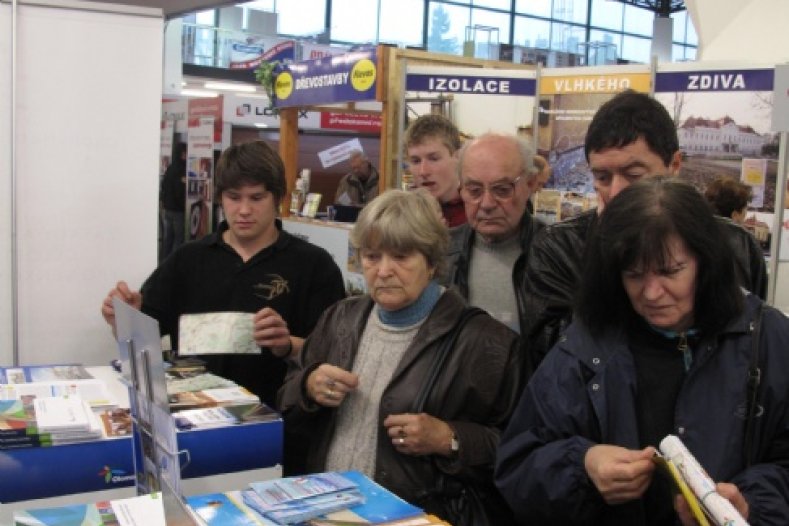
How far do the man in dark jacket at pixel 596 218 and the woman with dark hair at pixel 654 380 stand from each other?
294 millimetres

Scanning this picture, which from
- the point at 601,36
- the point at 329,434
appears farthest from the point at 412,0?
the point at 329,434

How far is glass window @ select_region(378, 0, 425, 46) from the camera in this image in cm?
2205

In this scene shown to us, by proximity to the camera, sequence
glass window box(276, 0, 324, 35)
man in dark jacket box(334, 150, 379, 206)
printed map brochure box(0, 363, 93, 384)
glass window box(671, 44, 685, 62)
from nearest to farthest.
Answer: printed map brochure box(0, 363, 93, 384) → man in dark jacket box(334, 150, 379, 206) → glass window box(276, 0, 324, 35) → glass window box(671, 44, 685, 62)

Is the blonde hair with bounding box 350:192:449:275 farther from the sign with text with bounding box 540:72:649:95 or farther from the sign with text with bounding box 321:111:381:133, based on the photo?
the sign with text with bounding box 321:111:381:133

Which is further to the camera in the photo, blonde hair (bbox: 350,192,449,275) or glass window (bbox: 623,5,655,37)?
glass window (bbox: 623,5,655,37)

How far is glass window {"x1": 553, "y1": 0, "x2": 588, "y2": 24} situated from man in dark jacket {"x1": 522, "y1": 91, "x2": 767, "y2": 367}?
81.0 ft

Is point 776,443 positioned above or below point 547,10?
below

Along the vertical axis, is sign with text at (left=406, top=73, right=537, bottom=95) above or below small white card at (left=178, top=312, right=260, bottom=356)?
above

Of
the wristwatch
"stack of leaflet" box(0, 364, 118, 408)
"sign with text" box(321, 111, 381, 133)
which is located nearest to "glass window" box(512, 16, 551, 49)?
"sign with text" box(321, 111, 381, 133)

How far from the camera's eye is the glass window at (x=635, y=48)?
26844 mm

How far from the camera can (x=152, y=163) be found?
3.16 metres

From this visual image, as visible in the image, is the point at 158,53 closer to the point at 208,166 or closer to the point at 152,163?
the point at 152,163

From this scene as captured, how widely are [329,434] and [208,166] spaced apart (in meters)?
8.89

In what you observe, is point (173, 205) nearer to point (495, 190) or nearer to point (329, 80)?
point (329, 80)
